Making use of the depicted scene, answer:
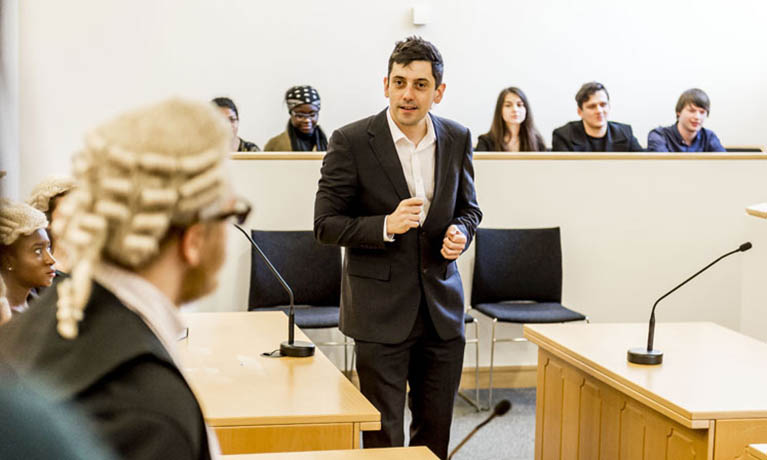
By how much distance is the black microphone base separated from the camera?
304cm

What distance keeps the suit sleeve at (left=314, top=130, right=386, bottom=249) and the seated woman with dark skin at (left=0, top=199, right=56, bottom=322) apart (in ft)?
2.70

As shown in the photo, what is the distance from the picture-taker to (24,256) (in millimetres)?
2861

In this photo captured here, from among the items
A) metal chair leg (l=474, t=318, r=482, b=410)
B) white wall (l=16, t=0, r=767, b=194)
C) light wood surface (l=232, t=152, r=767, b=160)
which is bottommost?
metal chair leg (l=474, t=318, r=482, b=410)

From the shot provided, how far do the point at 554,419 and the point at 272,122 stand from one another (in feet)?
14.9

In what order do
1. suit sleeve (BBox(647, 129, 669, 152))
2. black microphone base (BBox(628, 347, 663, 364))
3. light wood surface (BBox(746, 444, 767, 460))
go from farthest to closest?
suit sleeve (BBox(647, 129, 669, 152))
black microphone base (BBox(628, 347, 663, 364))
light wood surface (BBox(746, 444, 767, 460))

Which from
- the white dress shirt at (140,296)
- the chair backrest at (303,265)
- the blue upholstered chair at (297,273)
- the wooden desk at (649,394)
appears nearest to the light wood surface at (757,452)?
the wooden desk at (649,394)

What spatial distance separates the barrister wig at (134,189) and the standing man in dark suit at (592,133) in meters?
5.29

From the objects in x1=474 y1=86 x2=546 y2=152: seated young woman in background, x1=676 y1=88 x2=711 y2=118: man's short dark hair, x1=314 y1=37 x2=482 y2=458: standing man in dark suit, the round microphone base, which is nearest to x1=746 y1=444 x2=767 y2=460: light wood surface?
x1=314 y1=37 x2=482 y2=458: standing man in dark suit

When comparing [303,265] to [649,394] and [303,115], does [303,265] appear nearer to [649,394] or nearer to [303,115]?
[303,115]

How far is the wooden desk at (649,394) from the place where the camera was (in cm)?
255

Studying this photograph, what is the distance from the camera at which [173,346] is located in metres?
0.98

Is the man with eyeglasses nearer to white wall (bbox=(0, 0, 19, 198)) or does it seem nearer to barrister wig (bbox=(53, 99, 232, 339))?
barrister wig (bbox=(53, 99, 232, 339))

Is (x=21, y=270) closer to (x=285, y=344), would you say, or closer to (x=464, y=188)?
(x=285, y=344)

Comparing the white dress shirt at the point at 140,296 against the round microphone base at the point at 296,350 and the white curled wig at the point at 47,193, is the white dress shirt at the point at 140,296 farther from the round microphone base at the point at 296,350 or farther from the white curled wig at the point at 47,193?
Result: the white curled wig at the point at 47,193
